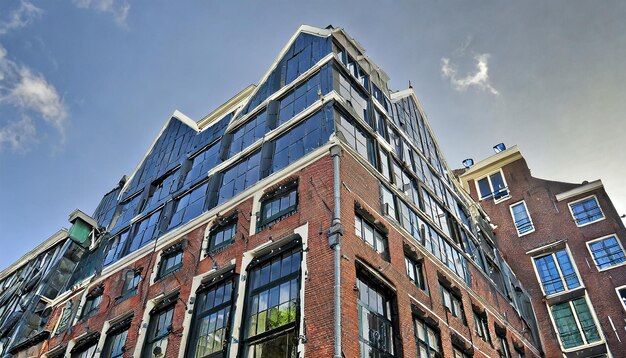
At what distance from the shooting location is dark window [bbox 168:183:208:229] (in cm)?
2525

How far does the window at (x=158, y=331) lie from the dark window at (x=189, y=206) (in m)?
5.40

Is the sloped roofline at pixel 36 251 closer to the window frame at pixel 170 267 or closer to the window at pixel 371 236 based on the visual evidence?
the window frame at pixel 170 267

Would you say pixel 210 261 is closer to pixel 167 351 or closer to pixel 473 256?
pixel 167 351

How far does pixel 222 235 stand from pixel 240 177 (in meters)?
3.34

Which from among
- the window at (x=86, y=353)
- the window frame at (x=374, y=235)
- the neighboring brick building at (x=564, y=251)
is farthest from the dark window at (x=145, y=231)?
the neighboring brick building at (x=564, y=251)

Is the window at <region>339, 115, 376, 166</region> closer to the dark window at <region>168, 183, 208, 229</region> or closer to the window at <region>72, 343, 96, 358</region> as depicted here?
the dark window at <region>168, 183, 208, 229</region>

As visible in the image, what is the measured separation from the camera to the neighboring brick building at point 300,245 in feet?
53.6

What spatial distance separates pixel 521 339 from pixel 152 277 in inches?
889

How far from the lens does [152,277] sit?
23797 millimetres

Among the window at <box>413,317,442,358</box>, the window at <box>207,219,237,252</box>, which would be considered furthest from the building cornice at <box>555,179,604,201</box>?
the window at <box>207,219,237,252</box>

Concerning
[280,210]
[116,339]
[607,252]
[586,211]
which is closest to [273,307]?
[280,210]

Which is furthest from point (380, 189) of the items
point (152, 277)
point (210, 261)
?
point (152, 277)

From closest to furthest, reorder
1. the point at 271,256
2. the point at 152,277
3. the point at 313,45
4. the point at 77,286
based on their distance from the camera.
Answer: the point at 271,256
the point at 152,277
the point at 313,45
the point at 77,286

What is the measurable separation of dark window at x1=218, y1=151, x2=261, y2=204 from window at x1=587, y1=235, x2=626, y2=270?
2515 centimetres
